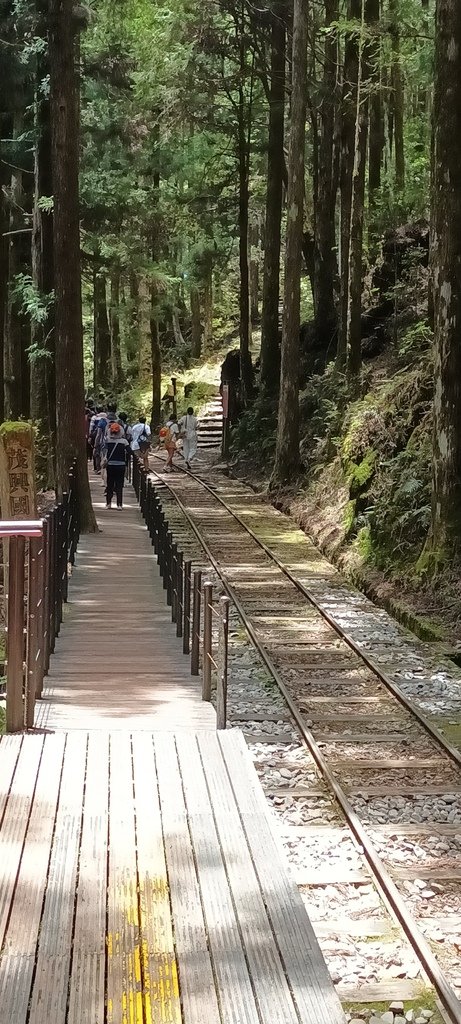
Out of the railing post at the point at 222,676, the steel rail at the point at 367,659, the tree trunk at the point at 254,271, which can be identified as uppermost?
the tree trunk at the point at 254,271

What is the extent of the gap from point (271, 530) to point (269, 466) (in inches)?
312

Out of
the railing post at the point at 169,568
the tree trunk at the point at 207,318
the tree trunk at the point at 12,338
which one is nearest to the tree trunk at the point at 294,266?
the tree trunk at the point at 12,338

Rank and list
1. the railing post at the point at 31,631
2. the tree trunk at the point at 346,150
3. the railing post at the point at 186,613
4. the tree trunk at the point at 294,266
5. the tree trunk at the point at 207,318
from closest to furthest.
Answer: the railing post at the point at 31,631, the railing post at the point at 186,613, the tree trunk at the point at 294,266, the tree trunk at the point at 346,150, the tree trunk at the point at 207,318

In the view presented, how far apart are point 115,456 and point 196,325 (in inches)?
1228

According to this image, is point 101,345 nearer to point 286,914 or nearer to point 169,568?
point 169,568

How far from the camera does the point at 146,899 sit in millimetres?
3459

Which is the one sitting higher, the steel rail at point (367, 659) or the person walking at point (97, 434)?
the person walking at point (97, 434)

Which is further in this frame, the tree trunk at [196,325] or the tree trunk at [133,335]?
the tree trunk at [196,325]

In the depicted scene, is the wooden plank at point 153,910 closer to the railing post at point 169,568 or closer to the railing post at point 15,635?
the railing post at point 15,635

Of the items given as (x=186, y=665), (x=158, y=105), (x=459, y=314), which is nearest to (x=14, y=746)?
(x=186, y=665)

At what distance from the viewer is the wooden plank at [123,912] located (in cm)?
287

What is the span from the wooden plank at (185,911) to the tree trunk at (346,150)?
19011mm

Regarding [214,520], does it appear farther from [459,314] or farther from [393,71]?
[393,71]

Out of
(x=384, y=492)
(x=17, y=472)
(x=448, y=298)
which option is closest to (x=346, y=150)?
(x=384, y=492)
